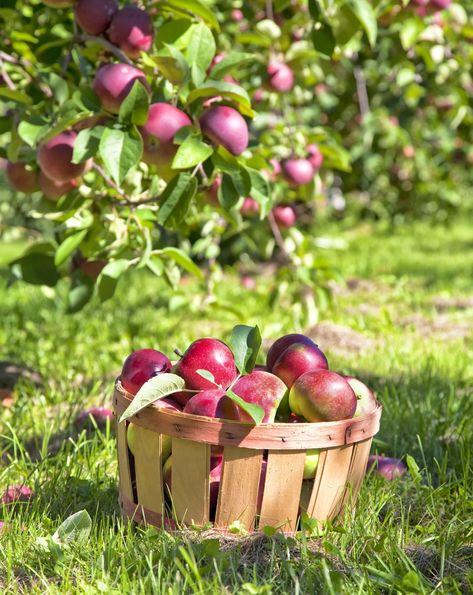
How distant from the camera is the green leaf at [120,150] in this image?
1.68 metres

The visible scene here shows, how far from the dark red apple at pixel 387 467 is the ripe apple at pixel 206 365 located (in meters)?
0.43

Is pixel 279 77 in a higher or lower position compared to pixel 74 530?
higher

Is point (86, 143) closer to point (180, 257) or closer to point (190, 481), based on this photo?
point (180, 257)

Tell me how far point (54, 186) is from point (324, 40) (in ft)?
2.66

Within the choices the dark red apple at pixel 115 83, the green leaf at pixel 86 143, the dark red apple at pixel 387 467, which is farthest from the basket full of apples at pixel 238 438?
the dark red apple at pixel 115 83

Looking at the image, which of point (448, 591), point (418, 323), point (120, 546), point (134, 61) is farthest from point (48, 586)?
point (418, 323)

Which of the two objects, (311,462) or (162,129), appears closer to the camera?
(311,462)

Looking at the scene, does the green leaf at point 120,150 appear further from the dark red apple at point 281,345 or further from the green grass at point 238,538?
the green grass at point 238,538

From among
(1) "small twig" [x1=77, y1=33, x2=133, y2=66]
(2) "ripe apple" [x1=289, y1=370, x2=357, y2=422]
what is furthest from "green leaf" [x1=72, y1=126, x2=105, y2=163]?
(2) "ripe apple" [x1=289, y1=370, x2=357, y2=422]

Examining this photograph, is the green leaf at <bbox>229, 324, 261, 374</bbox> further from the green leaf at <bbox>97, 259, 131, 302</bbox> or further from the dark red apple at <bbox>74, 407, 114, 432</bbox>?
the dark red apple at <bbox>74, 407, 114, 432</bbox>

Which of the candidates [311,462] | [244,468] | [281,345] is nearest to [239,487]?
[244,468]

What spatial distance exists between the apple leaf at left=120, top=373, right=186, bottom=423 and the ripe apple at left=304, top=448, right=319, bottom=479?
0.28 meters

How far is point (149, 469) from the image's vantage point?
1.54m

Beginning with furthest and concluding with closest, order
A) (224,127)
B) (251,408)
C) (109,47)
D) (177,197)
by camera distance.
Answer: (109,47)
(177,197)
(224,127)
(251,408)
